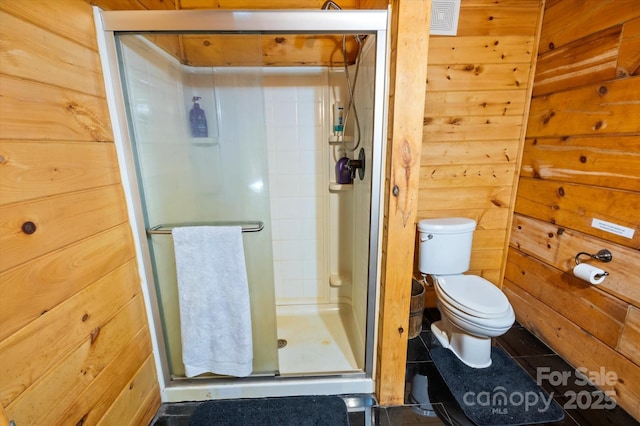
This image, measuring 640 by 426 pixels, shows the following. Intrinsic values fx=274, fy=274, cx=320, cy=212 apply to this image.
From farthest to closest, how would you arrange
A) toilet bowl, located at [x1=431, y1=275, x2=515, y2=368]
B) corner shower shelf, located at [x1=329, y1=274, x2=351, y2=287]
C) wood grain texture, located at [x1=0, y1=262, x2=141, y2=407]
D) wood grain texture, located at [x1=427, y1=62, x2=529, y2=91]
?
corner shower shelf, located at [x1=329, y1=274, x2=351, y2=287] → wood grain texture, located at [x1=427, y1=62, x2=529, y2=91] → toilet bowl, located at [x1=431, y1=275, x2=515, y2=368] → wood grain texture, located at [x1=0, y1=262, x2=141, y2=407]

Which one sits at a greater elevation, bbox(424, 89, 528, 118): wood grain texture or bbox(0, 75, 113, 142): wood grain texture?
bbox(424, 89, 528, 118): wood grain texture

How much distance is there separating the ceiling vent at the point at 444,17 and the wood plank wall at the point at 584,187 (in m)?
0.54

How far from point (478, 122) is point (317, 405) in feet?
6.19

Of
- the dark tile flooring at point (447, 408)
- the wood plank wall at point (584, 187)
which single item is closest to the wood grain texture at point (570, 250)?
the wood plank wall at point (584, 187)

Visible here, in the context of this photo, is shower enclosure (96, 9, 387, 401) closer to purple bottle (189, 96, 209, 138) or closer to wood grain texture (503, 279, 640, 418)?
purple bottle (189, 96, 209, 138)

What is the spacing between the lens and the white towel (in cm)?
117

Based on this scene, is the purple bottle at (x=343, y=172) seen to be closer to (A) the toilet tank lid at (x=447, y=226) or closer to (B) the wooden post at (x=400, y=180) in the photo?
(A) the toilet tank lid at (x=447, y=226)

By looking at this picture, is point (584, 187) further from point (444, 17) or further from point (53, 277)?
point (53, 277)

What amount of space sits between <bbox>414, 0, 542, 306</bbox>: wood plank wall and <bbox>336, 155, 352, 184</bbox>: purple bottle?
500 millimetres

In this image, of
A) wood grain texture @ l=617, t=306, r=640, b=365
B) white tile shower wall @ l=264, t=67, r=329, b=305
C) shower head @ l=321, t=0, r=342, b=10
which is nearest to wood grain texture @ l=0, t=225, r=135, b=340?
white tile shower wall @ l=264, t=67, r=329, b=305

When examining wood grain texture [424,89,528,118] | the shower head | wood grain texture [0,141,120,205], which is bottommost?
wood grain texture [0,141,120,205]

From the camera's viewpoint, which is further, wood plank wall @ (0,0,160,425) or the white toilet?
the white toilet

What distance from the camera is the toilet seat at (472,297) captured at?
1.40 metres

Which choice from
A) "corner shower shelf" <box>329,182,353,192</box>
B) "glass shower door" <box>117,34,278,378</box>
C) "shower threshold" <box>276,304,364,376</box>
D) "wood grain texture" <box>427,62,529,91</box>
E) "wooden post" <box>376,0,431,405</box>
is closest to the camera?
"wooden post" <box>376,0,431,405</box>
